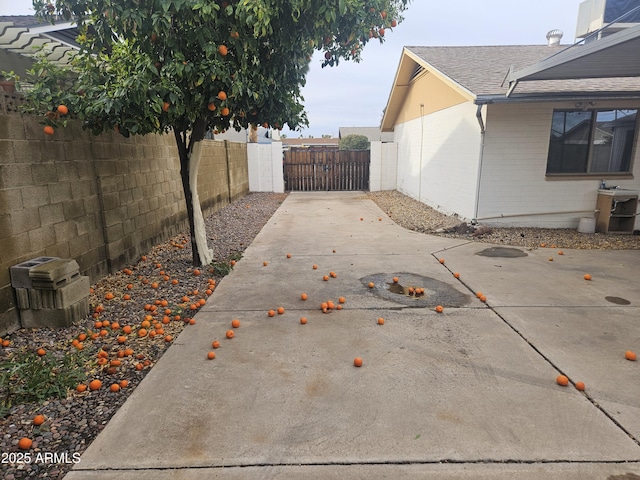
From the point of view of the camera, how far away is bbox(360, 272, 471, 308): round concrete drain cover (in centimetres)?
453

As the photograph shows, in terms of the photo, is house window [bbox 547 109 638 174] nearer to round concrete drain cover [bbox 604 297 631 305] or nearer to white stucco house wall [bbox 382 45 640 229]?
white stucco house wall [bbox 382 45 640 229]

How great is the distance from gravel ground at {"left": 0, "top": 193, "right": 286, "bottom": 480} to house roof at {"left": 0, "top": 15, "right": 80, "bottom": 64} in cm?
430

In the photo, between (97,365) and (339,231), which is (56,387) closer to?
(97,365)

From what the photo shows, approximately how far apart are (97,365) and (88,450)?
1.04 metres

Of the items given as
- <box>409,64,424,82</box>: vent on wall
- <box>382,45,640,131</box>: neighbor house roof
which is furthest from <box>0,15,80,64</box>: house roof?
<box>409,64,424,82</box>: vent on wall

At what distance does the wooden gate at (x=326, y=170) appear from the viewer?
17.1 metres

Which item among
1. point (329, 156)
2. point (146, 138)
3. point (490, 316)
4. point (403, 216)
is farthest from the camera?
point (329, 156)

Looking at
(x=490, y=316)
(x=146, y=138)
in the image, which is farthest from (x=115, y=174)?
(x=490, y=316)

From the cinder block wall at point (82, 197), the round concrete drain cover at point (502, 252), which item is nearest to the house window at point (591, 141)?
the round concrete drain cover at point (502, 252)

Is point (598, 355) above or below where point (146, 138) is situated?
below

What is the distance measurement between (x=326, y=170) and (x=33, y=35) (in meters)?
11.3

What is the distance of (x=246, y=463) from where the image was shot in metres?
2.19

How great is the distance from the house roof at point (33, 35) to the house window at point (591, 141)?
941 cm

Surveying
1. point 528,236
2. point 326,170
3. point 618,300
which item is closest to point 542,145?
point 528,236
